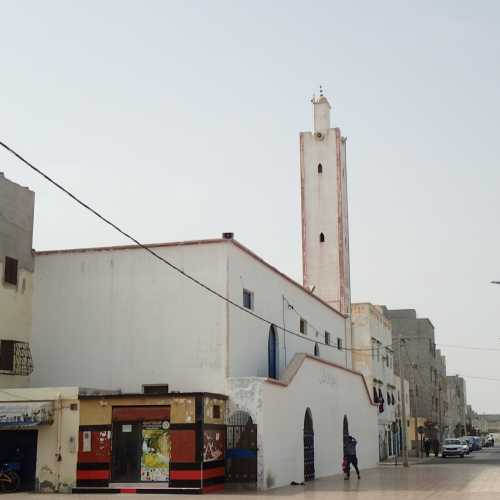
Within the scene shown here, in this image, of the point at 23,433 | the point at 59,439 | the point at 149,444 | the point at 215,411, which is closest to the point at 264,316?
the point at 215,411

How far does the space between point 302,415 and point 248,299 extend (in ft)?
15.8

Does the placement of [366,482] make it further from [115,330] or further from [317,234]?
[317,234]

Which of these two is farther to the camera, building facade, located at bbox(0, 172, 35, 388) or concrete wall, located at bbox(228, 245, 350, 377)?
concrete wall, located at bbox(228, 245, 350, 377)

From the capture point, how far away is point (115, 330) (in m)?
28.1

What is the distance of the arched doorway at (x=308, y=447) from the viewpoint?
2994 cm

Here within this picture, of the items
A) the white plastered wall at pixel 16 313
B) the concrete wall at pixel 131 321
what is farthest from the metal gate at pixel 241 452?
the white plastered wall at pixel 16 313

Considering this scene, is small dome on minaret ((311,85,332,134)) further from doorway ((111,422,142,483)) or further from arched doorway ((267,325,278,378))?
doorway ((111,422,142,483))

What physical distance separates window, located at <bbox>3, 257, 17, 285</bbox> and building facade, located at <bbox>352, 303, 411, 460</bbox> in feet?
89.2

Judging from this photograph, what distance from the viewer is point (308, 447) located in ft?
100.0

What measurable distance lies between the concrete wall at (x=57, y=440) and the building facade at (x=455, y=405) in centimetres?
10053

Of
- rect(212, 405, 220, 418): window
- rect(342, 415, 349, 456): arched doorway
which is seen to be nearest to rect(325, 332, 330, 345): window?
rect(342, 415, 349, 456): arched doorway

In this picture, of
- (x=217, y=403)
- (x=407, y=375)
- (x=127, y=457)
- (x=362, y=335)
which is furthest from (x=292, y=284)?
(x=407, y=375)

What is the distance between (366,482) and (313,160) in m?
26.2

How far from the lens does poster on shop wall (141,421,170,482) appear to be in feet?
77.4
